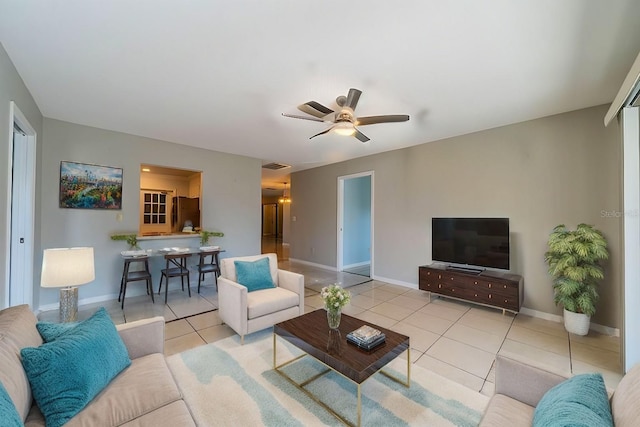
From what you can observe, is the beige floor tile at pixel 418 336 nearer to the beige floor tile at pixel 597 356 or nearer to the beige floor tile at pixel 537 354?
the beige floor tile at pixel 537 354

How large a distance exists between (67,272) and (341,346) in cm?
199

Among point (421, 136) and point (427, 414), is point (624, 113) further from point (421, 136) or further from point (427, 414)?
point (427, 414)

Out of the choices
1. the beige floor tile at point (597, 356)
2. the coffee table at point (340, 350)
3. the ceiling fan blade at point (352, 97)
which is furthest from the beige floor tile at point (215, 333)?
the beige floor tile at point (597, 356)

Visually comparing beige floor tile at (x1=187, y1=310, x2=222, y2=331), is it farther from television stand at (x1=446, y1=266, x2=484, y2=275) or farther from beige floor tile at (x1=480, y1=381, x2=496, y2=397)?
television stand at (x1=446, y1=266, x2=484, y2=275)

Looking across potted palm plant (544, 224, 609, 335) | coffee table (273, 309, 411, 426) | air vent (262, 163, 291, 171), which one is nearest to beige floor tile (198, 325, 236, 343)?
coffee table (273, 309, 411, 426)

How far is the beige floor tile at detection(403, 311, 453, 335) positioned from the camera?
3098 mm

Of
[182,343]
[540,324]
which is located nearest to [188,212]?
[182,343]

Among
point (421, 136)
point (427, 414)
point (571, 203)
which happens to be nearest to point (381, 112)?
point (421, 136)

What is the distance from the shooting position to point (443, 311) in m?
3.65

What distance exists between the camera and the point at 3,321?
1288 mm

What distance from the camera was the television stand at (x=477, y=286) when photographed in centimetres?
338

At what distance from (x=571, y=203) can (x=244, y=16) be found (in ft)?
13.3

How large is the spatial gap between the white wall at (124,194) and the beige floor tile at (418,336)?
11.6 ft

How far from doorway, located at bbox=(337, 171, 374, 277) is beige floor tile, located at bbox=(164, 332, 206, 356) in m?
3.83
